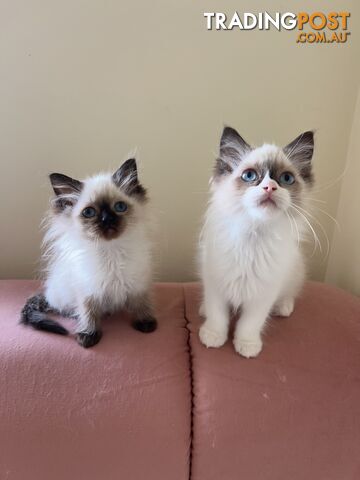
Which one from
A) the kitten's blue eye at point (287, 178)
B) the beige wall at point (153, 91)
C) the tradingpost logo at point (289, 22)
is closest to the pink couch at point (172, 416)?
the kitten's blue eye at point (287, 178)

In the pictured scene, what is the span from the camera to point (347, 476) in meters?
0.85

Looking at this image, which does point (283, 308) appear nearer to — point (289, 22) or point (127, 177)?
point (127, 177)

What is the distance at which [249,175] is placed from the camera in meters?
0.89

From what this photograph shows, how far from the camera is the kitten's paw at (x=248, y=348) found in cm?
95

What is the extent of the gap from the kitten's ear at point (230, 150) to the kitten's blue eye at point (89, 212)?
34 cm

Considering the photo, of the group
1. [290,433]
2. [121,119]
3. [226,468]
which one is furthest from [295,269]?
[121,119]

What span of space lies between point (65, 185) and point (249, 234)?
1.62 ft

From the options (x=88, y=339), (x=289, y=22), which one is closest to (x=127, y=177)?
(x=88, y=339)

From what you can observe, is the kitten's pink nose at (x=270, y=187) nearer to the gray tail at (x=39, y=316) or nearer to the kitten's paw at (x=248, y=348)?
the kitten's paw at (x=248, y=348)

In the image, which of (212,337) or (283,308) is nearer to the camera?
(212,337)

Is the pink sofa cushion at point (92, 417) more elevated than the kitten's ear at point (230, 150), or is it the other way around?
the kitten's ear at point (230, 150)

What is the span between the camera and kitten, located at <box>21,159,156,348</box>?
3.12ft

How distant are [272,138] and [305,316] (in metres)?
0.67

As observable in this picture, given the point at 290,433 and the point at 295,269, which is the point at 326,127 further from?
the point at 290,433
